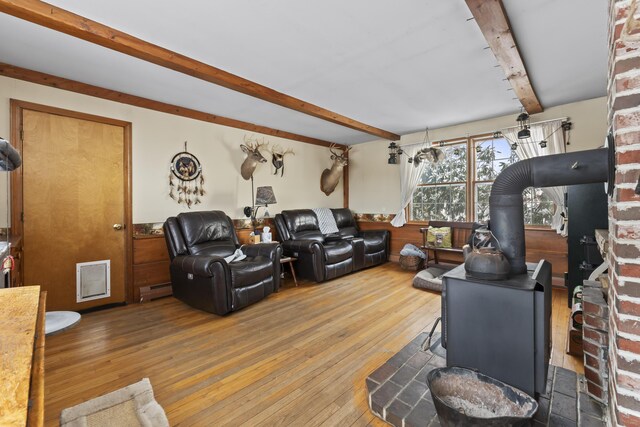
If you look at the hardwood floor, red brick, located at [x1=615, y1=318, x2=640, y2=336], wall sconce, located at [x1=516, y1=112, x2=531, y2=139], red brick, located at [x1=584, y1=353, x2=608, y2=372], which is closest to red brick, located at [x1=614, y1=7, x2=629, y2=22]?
red brick, located at [x1=615, y1=318, x2=640, y2=336]

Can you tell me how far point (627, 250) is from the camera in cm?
109

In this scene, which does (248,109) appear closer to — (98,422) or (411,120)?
(411,120)

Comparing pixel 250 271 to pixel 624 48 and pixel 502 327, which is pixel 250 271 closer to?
pixel 502 327

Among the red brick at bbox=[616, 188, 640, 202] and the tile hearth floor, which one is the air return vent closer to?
the tile hearth floor

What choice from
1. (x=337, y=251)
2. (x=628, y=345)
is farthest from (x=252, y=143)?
(x=628, y=345)

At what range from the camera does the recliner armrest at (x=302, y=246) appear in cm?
418

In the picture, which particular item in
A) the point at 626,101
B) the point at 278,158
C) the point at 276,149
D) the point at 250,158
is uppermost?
the point at 276,149

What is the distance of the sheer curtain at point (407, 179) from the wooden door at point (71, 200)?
425 centimetres

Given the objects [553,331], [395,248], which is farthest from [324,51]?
[395,248]

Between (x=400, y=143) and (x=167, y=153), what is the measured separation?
3.92 metres

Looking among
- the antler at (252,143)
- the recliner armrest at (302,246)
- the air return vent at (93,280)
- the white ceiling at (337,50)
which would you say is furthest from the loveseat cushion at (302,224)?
the air return vent at (93,280)

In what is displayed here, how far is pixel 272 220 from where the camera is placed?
504cm

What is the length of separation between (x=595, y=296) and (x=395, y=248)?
3880 mm

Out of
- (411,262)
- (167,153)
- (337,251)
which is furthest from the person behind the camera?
(411,262)
